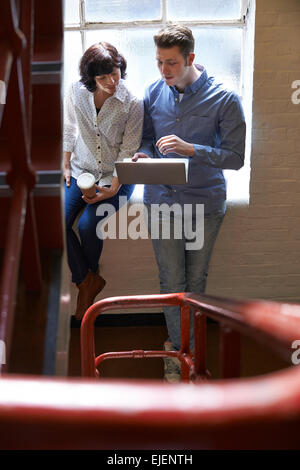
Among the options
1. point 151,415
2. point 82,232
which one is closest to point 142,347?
point 82,232

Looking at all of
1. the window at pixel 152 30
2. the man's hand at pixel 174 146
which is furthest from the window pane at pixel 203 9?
the man's hand at pixel 174 146

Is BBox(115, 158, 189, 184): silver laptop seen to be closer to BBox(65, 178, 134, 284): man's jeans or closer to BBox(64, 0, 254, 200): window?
BBox(65, 178, 134, 284): man's jeans

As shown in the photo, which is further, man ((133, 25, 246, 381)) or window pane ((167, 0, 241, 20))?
window pane ((167, 0, 241, 20))

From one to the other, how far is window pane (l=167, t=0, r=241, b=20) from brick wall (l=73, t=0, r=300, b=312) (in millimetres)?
323

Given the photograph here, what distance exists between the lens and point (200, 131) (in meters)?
2.84

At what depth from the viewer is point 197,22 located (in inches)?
133

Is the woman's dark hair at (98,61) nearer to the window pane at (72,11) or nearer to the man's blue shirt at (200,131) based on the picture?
the man's blue shirt at (200,131)

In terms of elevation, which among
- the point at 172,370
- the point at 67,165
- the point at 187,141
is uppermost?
the point at 187,141

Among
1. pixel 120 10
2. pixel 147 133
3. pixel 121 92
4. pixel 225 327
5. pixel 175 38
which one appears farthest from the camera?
pixel 120 10

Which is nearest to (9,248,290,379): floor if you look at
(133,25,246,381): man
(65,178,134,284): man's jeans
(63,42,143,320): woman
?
(133,25,246,381): man

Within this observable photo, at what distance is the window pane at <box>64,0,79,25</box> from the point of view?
3330 millimetres

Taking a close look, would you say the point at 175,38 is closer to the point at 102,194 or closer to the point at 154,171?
the point at 154,171

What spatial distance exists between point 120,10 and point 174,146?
48.5 inches

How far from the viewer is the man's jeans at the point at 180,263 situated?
303 centimetres
